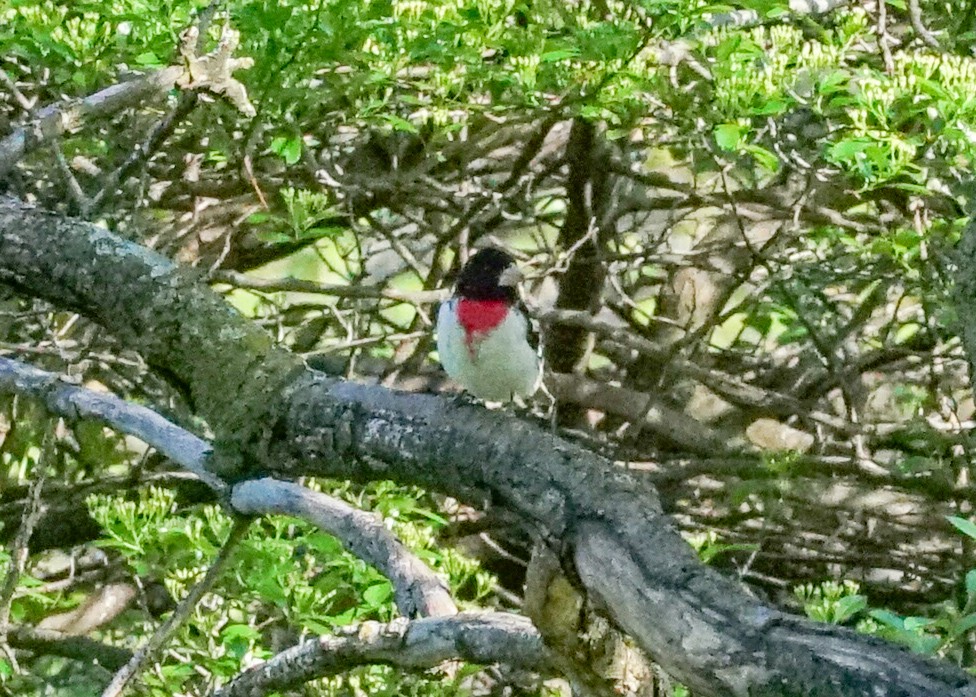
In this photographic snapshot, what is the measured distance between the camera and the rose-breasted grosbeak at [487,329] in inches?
137

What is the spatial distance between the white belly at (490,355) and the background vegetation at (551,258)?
0.40 m

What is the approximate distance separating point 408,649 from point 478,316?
1.39 metres

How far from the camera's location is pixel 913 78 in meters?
2.79

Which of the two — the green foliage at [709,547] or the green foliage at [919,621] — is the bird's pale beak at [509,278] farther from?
the green foliage at [919,621]

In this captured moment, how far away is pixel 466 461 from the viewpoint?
2.08m

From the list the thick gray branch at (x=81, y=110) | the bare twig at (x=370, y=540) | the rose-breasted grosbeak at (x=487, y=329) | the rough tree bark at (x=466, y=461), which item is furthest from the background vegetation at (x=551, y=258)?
the bare twig at (x=370, y=540)

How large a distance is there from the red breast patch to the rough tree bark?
0.98 meters

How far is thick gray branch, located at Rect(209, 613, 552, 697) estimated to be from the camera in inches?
83.0

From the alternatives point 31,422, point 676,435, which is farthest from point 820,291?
point 31,422

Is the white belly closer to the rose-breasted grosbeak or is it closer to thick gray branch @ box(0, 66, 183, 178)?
the rose-breasted grosbeak

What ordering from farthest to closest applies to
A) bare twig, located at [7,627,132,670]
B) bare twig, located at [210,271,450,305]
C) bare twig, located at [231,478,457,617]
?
bare twig, located at [7,627,132,670] < bare twig, located at [210,271,450,305] < bare twig, located at [231,478,457,617]

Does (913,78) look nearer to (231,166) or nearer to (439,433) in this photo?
(439,433)

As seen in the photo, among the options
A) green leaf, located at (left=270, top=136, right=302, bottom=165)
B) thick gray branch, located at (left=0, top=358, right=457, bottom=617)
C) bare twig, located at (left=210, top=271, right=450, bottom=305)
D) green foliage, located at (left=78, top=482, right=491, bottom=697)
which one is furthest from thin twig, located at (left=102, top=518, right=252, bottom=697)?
bare twig, located at (left=210, top=271, right=450, bottom=305)

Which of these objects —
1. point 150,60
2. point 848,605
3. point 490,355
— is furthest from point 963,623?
point 150,60
